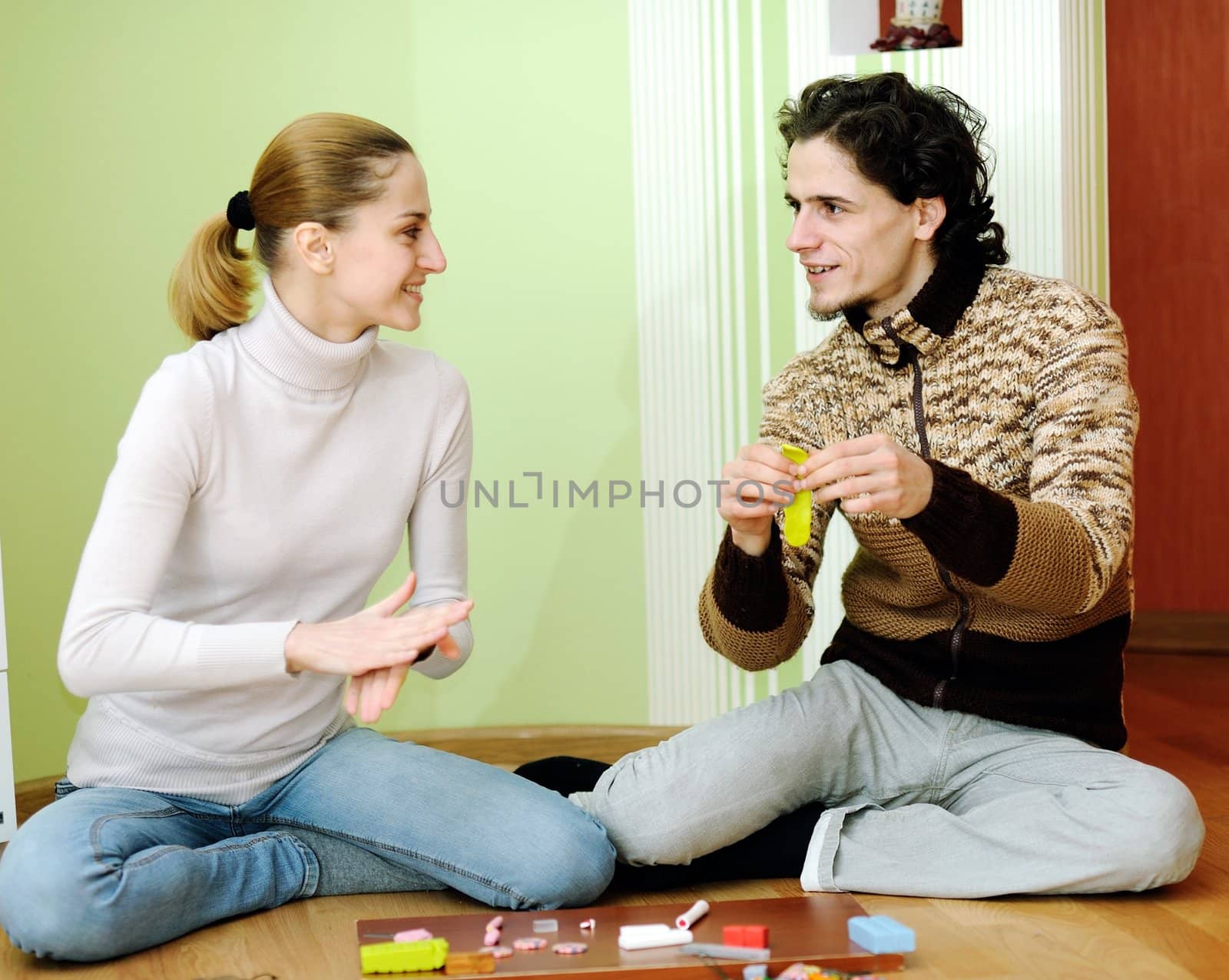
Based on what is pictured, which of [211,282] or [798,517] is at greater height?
[211,282]

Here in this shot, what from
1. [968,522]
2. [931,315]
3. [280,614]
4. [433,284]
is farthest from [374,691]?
[433,284]

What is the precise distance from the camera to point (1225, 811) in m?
1.93

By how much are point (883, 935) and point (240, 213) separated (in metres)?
1.10

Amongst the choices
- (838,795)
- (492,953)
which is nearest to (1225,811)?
(838,795)

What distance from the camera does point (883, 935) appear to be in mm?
1339

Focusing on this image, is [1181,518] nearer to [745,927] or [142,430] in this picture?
[745,927]

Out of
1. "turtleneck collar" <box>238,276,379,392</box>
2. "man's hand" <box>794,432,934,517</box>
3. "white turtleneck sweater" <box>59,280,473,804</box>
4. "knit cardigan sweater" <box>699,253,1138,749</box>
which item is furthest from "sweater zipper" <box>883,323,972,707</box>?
"turtleneck collar" <box>238,276,379,392</box>

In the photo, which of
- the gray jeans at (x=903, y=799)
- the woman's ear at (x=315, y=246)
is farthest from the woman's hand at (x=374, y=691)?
the woman's ear at (x=315, y=246)

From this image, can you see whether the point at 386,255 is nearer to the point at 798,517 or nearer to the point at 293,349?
the point at 293,349

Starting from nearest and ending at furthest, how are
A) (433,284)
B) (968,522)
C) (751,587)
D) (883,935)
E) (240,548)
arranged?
(883,935), (968,522), (240,548), (751,587), (433,284)

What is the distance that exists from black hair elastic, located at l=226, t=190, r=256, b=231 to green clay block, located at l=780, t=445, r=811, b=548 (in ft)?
2.29

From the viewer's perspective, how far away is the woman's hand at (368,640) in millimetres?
1396

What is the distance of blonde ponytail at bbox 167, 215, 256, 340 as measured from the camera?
164cm

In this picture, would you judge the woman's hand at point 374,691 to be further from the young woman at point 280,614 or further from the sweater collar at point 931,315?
the sweater collar at point 931,315
